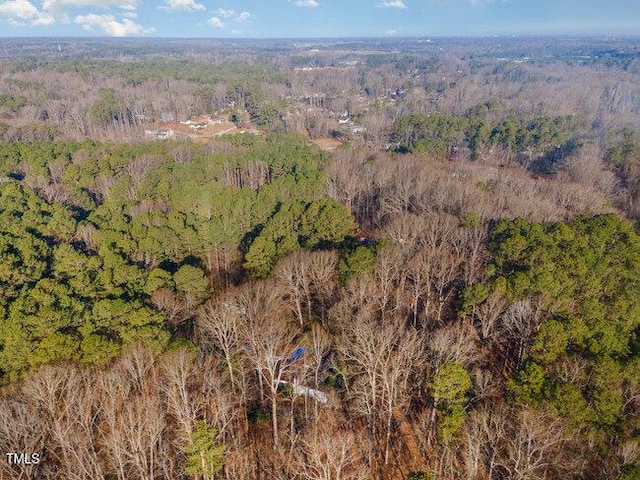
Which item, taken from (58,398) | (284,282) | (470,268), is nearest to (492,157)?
(470,268)

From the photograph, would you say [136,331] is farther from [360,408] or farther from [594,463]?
[594,463]

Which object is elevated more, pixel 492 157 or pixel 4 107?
pixel 4 107


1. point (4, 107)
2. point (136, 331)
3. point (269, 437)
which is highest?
point (4, 107)

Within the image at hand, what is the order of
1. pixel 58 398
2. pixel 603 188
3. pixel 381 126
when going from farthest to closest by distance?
pixel 381 126, pixel 603 188, pixel 58 398

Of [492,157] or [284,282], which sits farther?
A: [492,157]

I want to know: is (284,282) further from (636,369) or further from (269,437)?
(636,369)

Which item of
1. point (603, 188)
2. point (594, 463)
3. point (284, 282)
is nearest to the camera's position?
point (594, 463)

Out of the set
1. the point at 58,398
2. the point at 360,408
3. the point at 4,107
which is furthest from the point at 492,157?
the point at 4,107
